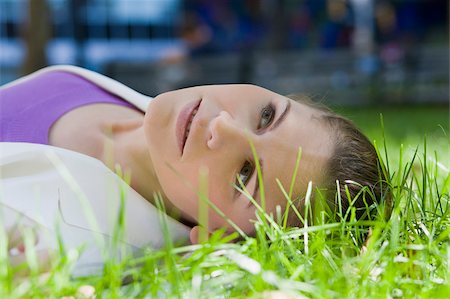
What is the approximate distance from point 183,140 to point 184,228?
27 cm

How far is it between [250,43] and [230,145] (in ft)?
48.9

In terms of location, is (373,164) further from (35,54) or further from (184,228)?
(35,54)

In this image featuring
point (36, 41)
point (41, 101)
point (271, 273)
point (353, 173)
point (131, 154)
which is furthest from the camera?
point (36, 41)

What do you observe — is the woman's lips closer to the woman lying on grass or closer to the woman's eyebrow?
the woman lying on grass

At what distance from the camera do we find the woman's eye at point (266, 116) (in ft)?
8.63

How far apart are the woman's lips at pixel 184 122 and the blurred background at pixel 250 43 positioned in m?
8.92

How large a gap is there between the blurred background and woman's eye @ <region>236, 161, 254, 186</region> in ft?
29.6

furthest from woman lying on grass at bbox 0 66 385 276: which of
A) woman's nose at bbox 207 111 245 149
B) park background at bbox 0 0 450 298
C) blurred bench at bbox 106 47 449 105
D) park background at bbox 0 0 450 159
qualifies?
blurred bench at bbox 106 47 449 105

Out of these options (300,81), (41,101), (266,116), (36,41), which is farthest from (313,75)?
(266,116)

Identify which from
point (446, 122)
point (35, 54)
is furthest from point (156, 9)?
point (446, 122)

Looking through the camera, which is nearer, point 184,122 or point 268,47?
point 184,122

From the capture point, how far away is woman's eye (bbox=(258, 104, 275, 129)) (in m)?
2.63

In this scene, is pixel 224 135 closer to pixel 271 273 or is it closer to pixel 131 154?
pixel 131 154

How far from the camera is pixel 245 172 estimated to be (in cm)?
254
